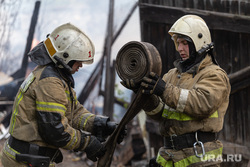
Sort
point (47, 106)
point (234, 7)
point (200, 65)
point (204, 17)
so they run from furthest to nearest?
point (204, 17), point (234, 7), point (200, 65), point (47, 106)

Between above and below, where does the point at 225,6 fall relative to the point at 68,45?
above

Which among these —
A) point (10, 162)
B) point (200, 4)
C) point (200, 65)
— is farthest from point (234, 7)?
point (10, 162)

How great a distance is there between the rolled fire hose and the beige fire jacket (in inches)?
18.2

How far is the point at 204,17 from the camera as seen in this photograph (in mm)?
4258

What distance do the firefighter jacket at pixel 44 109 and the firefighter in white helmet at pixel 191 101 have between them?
0.80 meters

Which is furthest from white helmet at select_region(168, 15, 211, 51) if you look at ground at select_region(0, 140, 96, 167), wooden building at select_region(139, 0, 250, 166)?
ground at select_region(0, 140, 96, 167)

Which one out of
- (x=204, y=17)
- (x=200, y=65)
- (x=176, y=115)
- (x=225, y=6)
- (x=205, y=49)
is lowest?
(x=176, y=115)

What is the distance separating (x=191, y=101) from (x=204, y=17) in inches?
82.5

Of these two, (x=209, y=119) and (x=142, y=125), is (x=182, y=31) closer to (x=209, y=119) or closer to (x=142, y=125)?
(x=209, y=119)

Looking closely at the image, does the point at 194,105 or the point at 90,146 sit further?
the point at 90,146

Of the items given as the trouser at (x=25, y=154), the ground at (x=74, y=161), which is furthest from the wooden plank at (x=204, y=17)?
the ground at (x=74, y=161)

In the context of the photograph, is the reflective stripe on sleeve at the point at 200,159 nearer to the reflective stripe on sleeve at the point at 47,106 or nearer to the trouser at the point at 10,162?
the reflective stripe on sleeve at the point at 47,106

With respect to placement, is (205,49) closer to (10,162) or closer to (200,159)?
(200,159)

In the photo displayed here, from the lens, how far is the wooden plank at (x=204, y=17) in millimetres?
3881
